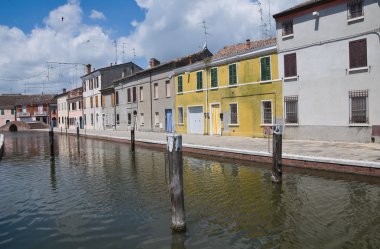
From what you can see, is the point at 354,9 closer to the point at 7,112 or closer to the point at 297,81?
the point at 297,81

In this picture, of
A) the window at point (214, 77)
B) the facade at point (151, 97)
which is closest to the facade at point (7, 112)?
the facade at point (151, 97)

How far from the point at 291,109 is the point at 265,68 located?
125 inches

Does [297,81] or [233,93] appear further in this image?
[233,93]

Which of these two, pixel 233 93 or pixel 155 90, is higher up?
pixel 155 90

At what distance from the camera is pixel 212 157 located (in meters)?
18.2

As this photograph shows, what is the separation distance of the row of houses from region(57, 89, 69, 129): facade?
131 ft

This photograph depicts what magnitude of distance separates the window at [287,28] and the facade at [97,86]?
97.3ft

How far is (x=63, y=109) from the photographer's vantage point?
A: 6888 cm

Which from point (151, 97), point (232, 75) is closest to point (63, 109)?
point (151, 97)

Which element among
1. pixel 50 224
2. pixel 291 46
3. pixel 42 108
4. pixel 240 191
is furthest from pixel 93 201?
pixel 42 108

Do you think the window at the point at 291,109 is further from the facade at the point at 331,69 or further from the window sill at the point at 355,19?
the window sill at the point at 355,19

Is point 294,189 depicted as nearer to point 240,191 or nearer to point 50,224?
point 240,191

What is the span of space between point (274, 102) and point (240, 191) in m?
11.6

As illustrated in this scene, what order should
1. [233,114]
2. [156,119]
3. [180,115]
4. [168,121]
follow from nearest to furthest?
[233,114] < [180,115] < [168,121] < [156,119]
